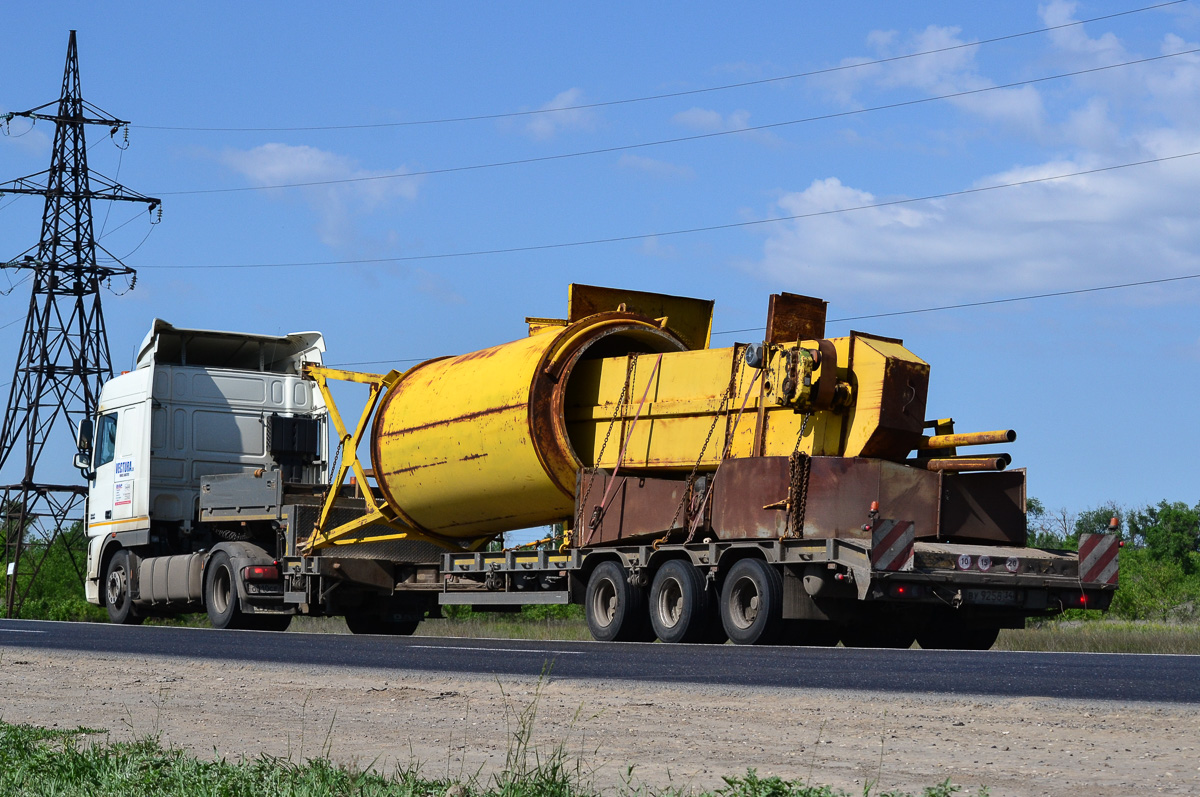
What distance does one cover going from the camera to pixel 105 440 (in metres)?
23.4

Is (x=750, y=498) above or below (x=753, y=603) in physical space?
above

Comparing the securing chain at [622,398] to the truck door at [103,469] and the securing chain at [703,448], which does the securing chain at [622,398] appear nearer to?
the securing chain at [703,448]

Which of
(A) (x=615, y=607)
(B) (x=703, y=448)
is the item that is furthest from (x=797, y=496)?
(A) (x=615, y=607)

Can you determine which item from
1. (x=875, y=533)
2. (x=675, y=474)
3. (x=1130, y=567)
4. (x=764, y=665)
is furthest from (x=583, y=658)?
(x=1130, y=567)

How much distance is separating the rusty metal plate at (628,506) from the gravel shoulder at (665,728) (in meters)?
6.75

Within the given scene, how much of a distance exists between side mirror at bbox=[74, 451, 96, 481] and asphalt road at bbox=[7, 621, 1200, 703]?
770 cm

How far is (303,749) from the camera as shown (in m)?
6.57

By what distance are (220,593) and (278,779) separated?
1681 cm

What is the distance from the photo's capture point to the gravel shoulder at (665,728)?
18.6ft

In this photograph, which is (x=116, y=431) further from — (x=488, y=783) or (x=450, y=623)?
(x=488, y=783)

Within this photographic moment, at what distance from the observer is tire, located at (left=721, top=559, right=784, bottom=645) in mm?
14727

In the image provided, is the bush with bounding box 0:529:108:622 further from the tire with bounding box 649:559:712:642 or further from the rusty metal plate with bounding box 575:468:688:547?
the tire with bounding box 649:559:712:642

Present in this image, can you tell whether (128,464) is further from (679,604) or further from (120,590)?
(679,604)

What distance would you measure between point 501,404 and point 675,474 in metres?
2.33
